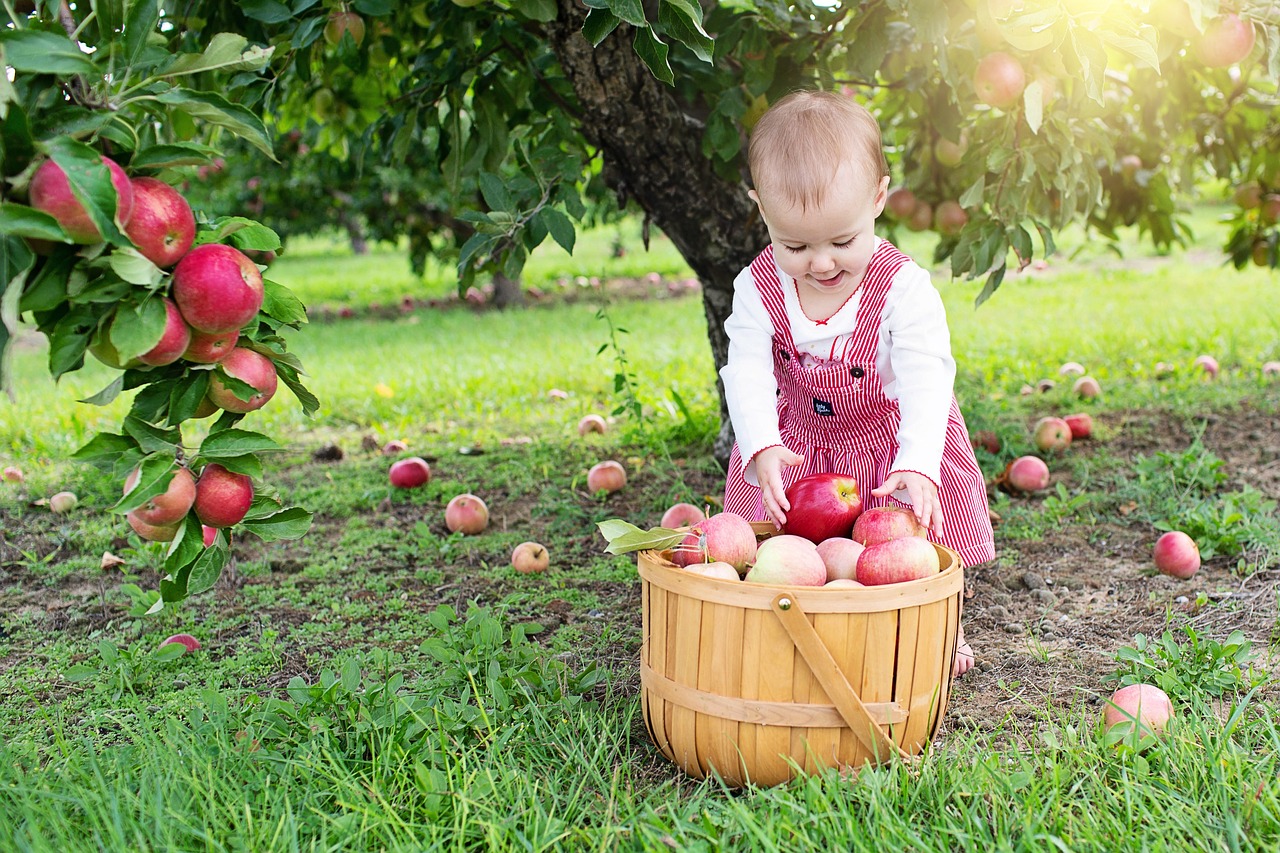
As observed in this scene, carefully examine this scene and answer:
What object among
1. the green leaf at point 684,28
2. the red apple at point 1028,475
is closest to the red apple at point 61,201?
the green leaf at point 684,28

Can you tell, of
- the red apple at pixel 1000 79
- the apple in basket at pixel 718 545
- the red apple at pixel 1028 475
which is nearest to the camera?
the apple in basket at pixel 718 545

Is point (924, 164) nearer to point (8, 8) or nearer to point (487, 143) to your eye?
point (487, 143)

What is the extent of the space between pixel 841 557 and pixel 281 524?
945 mm

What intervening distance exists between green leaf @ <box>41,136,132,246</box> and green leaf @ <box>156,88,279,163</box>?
6.7 inches

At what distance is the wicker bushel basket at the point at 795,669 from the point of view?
1.56m

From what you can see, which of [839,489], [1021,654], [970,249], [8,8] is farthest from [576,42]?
[1021,654]

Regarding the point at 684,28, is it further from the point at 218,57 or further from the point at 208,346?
the point at 208,346

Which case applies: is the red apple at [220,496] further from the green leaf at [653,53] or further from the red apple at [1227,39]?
the red apple at [1227,39]

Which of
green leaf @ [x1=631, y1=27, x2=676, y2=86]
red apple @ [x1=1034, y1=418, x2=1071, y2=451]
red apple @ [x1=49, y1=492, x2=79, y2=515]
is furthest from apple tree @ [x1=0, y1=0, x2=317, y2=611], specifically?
red apple @ [x1=1034, y1=418, x2=1071, y2=451]

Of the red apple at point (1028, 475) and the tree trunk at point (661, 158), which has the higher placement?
the tree trunk at point (661, 158)

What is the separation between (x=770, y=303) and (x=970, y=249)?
76 cm

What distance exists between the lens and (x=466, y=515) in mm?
3098

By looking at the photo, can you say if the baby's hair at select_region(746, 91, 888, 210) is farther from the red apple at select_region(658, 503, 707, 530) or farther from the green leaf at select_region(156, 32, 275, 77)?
the red apple at select_region(658, 503, 707, 530)

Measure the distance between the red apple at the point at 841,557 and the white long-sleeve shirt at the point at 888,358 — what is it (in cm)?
21
